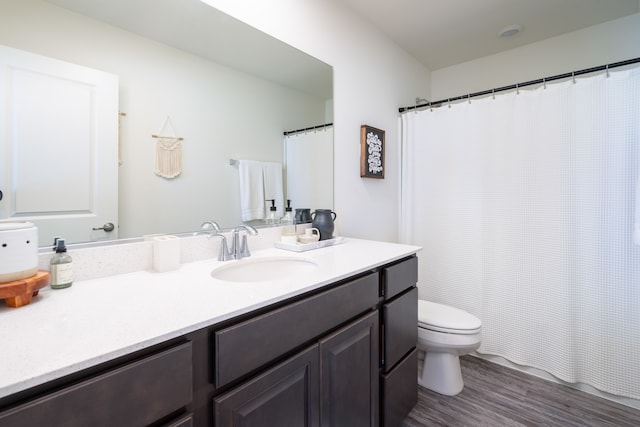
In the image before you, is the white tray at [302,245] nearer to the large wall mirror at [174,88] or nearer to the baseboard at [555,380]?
the large wall mirror at [174,88]

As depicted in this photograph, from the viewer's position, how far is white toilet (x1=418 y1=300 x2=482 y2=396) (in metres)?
1.66

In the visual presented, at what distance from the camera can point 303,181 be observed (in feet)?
5.79

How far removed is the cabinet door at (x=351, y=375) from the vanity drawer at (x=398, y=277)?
5.3 inches

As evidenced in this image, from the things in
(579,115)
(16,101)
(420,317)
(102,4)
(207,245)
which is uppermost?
(102,4)

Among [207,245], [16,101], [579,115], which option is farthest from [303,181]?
[579,115]

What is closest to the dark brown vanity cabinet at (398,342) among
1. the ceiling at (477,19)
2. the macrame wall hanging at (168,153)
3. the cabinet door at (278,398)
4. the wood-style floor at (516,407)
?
the wood-style floor at (516,407)

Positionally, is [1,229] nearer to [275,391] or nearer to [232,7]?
[275,391]

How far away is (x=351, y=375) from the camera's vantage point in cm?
111

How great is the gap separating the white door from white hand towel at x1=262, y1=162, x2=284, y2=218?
0.67m

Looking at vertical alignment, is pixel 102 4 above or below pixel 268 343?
above

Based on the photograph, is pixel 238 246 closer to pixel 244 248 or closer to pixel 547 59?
pixel 244 248

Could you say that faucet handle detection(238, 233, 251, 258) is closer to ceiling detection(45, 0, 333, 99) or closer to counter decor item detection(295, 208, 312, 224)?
counter decor item detection(295, 208, 312, 224)

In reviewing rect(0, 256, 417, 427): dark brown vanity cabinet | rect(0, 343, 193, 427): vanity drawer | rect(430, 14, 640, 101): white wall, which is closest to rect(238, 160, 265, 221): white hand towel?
rect(0, 256, 417, 427): dark brown vanity cabinet

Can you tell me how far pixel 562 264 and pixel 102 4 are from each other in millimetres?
2547
